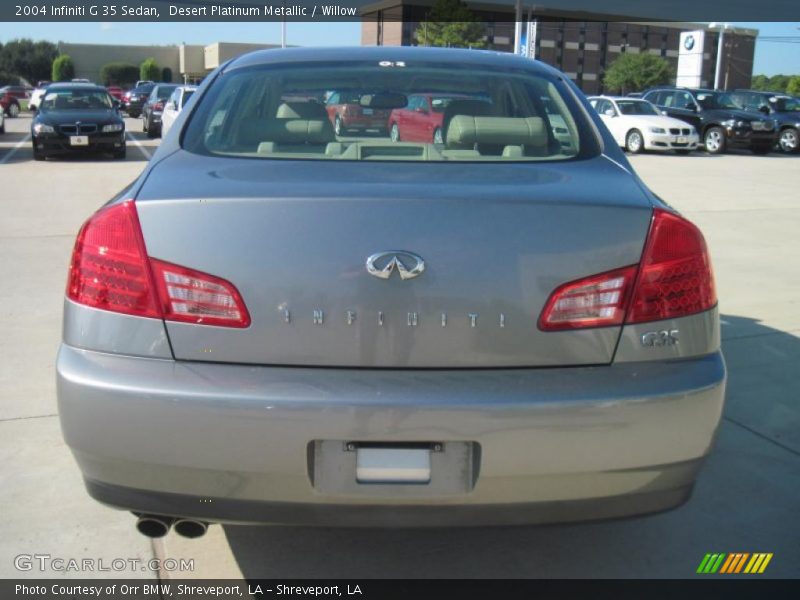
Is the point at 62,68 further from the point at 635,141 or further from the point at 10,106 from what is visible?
the point at 635,141

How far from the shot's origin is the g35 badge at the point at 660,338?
2252 millimetres

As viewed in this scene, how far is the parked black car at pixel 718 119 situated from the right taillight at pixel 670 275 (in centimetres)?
2243

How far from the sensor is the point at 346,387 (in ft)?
6.93

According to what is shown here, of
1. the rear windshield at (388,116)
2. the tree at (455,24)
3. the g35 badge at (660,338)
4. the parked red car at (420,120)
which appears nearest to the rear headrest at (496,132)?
the rear windshield at (388,116)

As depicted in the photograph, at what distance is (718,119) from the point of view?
2317cm

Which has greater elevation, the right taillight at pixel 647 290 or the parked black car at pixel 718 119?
the right taillight at pixel 647 290

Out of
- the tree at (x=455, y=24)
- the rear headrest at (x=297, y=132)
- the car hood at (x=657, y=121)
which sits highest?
the tree at (x=455, y=24)

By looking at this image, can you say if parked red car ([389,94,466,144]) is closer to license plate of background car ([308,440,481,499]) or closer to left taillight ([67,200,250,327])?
left taillight ([67,200,250,327])

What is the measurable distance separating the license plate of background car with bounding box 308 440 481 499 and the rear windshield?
1.00 meters

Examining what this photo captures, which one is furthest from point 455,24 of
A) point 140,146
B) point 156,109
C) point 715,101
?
point 140,146

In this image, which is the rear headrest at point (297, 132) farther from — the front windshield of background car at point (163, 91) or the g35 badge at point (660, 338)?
the front windshield of background car at point (163, 91)

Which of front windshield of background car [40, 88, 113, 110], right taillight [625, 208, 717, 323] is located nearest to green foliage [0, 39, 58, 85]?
front windshield of background car [40, 88, 113, 110]

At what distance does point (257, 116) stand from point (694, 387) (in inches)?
86.5

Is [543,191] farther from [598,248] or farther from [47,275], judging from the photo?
[47,275]
